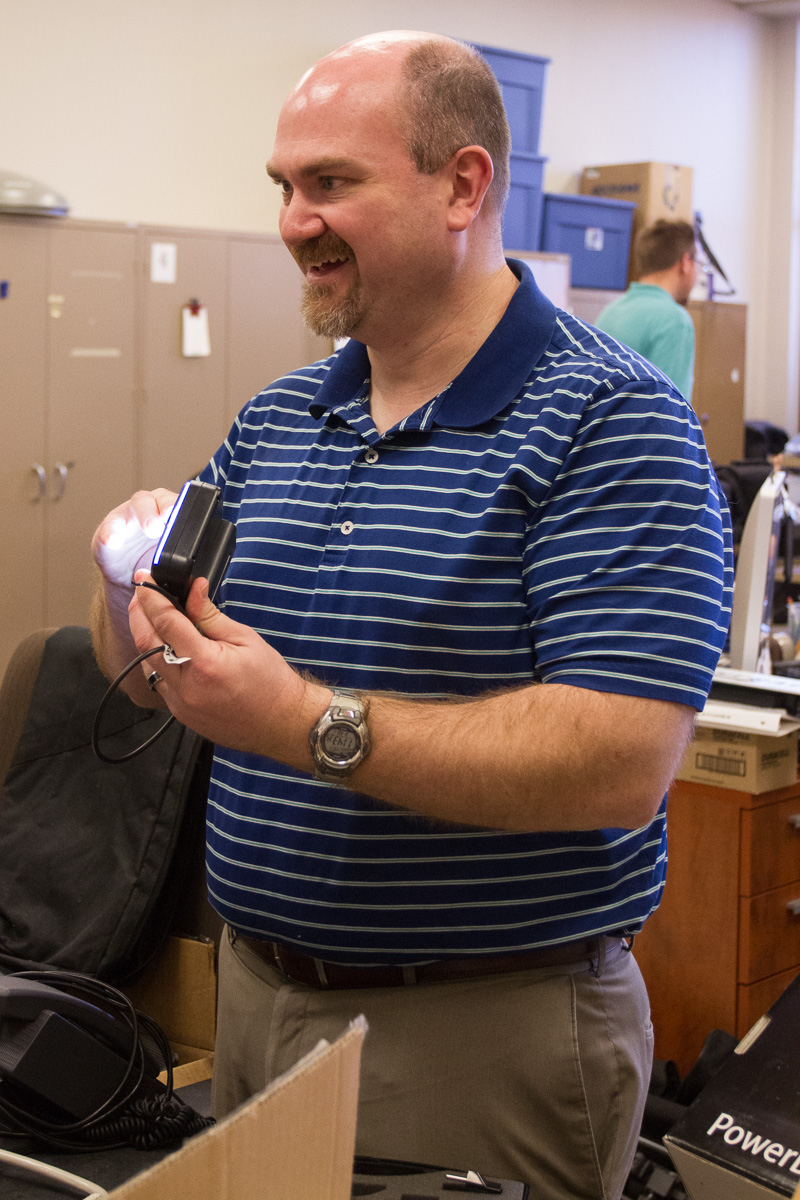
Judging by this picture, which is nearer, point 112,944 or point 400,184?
point 400,184

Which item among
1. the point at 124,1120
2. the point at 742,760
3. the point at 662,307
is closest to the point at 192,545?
the point at 124,1120

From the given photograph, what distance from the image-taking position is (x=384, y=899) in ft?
3.31

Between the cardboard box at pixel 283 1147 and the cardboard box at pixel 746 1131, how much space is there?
37.6 inches

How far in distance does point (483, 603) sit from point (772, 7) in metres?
7.72

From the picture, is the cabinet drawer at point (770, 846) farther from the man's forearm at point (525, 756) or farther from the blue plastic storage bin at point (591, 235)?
the blue plastic storage bin at point (591, 235)

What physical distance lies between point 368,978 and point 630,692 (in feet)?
1.33

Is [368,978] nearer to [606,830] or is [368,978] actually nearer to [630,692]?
[606,830]

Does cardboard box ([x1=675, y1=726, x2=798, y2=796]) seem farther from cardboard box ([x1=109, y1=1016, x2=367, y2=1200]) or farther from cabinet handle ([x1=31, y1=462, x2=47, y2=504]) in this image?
cabinet handle ([x1=31, y1=462, x2=47, y2=504])

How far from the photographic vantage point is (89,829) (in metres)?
1.67

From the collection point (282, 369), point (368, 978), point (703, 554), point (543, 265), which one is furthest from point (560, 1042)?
point (543, 265)

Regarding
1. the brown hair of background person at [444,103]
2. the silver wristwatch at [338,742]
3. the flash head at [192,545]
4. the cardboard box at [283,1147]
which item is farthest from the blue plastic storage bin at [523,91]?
the cardboard box at [283,1147]

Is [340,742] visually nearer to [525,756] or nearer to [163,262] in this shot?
[525,756]

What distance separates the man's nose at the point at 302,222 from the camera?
104 centimetres

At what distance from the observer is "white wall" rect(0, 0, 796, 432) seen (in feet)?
15.0
